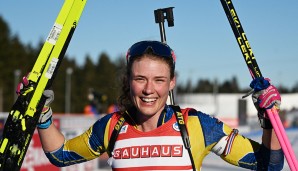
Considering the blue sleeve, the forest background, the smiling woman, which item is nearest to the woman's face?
the smiling woman

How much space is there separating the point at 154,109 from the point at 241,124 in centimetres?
2670

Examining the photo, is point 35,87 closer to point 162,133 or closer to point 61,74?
point 162,133

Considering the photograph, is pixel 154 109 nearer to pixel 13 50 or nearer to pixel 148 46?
pixel 148 46

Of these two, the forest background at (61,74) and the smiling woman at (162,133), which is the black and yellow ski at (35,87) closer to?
the smiling woman at (162,133)

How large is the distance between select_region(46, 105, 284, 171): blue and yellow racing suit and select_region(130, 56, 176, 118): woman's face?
0.15m

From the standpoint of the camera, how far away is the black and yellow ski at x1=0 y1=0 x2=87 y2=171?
10.3 ft

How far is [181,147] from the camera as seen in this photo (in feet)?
11.1

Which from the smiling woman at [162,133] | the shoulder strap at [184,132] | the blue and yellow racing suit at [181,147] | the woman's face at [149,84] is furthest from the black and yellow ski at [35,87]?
the shoulder strap at [184,132]

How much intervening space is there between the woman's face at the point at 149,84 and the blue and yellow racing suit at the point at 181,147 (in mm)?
146

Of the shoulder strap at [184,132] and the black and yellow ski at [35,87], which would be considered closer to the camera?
the black and yellow ski at [35,87]

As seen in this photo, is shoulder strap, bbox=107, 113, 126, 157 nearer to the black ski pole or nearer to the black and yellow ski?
the black and yellow ski

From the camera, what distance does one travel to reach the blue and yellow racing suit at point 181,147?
11.0ft

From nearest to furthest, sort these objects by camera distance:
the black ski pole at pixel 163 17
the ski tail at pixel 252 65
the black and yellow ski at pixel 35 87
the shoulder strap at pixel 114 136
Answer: the black and yellow ski at pixel 35 87
the ski tail at pixel 252 65
the shoulder strap at pixel 114 136
the black ski pole at pixel 163 17

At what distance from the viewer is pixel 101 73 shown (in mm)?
102062
